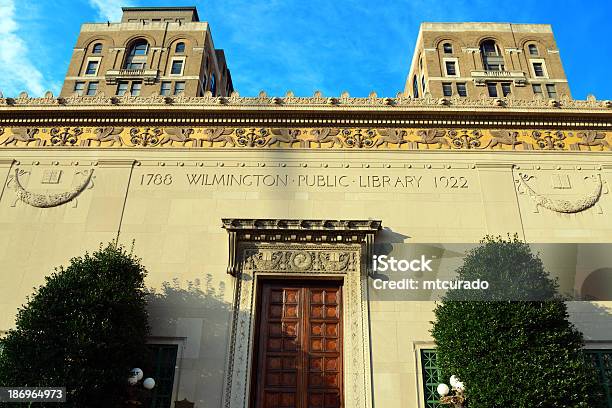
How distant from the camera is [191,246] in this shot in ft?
37.1

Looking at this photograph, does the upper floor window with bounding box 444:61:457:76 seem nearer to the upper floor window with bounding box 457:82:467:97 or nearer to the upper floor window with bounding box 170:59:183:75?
the upper floor window with bounding box 457:82:467:97

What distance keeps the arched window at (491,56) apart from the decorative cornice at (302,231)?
31321 millimetres

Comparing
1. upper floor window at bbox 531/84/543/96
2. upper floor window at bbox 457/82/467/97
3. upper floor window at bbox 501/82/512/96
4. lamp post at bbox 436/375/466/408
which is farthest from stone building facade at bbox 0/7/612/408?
upper floor window at bbox 531/84/543/96

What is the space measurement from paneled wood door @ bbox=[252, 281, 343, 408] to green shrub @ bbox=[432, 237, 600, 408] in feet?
7.63

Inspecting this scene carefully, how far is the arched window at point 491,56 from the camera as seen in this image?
1494 inches

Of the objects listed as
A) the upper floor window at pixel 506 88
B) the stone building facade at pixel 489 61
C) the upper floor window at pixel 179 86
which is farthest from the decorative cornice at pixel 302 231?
the upper floor window at pixel 506 88

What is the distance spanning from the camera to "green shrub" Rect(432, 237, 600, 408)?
7.76 meters

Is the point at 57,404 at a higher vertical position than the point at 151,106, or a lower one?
lower

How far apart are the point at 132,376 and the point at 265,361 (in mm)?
2782

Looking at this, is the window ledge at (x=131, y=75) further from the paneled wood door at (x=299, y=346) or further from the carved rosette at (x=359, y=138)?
the paneled wood door at (x=299, y=346)

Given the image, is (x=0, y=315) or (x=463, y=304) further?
(x=0, y=315)

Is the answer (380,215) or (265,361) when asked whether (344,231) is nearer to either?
(380,215)

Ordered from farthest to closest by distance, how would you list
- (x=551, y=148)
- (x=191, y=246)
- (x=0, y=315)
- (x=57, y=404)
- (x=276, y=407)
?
(x=551, y=148), (x=191, y=246), (x=0, y=315), (x=276, y=407), (x=57, y=404)

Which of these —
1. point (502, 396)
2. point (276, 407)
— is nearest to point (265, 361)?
point (276, 407)
